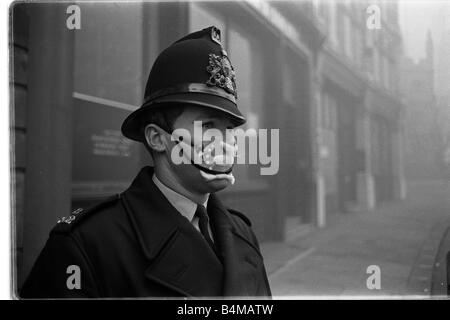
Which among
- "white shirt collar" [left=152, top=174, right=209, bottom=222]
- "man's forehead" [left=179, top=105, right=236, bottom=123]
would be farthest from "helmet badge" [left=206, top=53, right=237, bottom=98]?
"white shirt collar" [left=152, top=174, right=209, bottom=222]

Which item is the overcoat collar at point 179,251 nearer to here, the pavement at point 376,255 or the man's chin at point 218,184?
the man's chin at point 218,184

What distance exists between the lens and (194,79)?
154 cm

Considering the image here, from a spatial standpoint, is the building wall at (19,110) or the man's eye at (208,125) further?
the building wall at (19,110)

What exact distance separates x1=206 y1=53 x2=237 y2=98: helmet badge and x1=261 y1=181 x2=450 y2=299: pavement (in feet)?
2.52

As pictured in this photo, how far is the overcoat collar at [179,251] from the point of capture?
4.80 feet

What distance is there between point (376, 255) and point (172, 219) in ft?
3.14

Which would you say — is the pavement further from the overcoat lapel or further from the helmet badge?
the helmet badge

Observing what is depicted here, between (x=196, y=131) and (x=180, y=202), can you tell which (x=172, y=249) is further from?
(x=196, y=131)

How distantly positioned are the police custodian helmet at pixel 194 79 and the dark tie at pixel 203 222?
0.41 m

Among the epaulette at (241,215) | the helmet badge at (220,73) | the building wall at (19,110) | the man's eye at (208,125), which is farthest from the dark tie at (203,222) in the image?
the building wall at (19,110)

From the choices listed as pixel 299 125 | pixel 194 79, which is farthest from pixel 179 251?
pixel 299 125

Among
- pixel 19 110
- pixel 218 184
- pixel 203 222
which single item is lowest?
pixel 203 222

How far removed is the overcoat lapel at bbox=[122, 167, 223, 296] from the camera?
1.45 m
